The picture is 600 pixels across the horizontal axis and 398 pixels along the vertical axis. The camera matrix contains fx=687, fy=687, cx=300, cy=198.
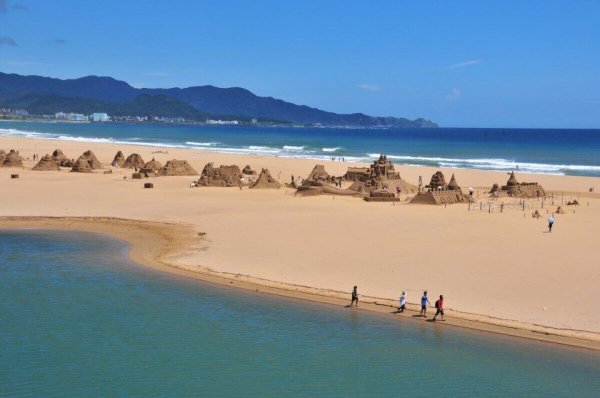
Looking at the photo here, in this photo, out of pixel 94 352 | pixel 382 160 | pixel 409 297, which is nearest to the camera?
pixel 94 352

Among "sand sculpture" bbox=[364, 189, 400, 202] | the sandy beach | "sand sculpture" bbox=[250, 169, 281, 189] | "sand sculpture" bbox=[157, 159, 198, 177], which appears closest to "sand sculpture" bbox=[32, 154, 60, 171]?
"sand sculpture" bbox=[157, 159, 198, 177]

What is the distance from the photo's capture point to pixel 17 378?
1561 cm

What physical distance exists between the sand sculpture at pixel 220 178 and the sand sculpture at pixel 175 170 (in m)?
7.25

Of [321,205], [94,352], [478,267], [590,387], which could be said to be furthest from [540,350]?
[321,205]

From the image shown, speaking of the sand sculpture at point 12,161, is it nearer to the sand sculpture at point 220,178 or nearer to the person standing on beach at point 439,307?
the sand sculpture at point 220,178

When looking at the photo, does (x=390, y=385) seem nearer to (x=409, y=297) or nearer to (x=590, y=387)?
(x=590, y=387)

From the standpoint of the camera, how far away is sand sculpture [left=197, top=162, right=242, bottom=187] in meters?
51.8

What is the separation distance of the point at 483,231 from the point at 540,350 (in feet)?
50.4

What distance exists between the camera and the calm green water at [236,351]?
15.5 m

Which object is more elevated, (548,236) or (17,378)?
(548,236)

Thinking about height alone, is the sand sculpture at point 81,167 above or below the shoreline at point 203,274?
above

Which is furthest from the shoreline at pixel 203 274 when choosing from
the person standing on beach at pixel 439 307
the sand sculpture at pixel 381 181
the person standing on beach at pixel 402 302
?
the sand sculpture at pixel 381 181

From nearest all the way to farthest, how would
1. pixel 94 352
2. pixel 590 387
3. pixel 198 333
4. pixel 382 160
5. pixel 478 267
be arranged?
pixel 590 387
pixel 94 352
pixel 198 333
pixel 478 267
pixel 382 160

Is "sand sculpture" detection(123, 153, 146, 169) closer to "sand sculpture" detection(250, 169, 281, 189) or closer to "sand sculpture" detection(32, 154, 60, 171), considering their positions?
"sand sculpture" detection(32, 154, 60, 171)
